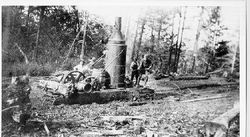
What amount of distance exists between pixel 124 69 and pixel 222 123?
1.48m

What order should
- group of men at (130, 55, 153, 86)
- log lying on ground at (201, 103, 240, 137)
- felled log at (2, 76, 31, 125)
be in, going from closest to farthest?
felled log at (2, 76, 31, 125) → log lying on ground at (201, 103, 240, 137) → group of men at (130, 55, 153, 86)

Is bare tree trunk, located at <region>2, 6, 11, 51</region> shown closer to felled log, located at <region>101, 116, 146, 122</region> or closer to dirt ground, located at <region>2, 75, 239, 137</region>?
dirt ground, located at <region>2, 75, 239, 137</region>

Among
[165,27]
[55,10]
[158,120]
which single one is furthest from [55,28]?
[158,120]

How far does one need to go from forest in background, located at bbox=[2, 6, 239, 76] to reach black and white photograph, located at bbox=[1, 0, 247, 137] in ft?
0.04

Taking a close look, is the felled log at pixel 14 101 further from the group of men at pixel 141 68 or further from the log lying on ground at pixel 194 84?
the log lying on ground at pixel 194 84

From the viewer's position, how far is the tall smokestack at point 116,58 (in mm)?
4309

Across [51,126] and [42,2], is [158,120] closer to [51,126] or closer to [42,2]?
[51,126]

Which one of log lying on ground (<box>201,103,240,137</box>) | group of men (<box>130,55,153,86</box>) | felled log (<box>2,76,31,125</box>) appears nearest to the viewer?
felled log (<box>2,76,31,125</box>)

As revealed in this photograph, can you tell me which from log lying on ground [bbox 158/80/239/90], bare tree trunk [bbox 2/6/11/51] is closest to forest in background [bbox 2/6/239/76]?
bare tree trunk [bbox 2/6/11/51]

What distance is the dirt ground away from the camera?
165 inches

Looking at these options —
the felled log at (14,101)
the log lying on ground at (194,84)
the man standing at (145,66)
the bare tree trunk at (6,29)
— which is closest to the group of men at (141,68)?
the man standing at (145,66)

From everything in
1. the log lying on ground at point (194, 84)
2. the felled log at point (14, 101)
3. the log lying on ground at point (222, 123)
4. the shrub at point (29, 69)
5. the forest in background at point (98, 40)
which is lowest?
the log lying on ground at point (222, 123)

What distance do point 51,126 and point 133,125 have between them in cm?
107

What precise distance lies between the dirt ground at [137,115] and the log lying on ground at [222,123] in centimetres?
6
